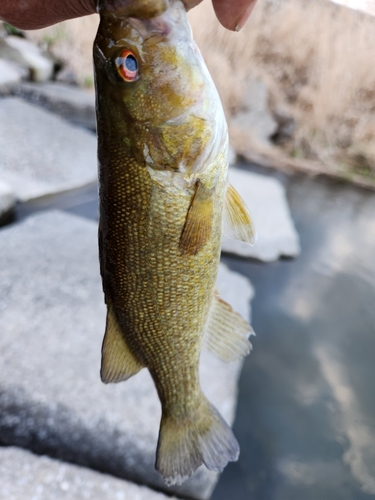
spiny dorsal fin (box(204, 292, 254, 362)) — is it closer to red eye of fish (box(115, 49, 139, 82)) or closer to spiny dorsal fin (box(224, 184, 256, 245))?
spiny dorsal fin (box(224, 184, 256, 245))

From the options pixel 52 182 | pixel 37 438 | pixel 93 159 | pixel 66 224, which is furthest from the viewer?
pixel 93 159

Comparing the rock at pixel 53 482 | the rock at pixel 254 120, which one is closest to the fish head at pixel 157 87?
the rock at pixel 53 482

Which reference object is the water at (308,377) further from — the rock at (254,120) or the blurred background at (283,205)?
the rock at (254,120)

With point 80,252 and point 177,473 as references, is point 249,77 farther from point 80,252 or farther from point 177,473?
point 177,473

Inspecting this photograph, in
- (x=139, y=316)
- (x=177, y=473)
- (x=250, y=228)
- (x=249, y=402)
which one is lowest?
(x=249, y=402)

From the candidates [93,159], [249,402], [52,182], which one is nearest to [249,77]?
[93,159]

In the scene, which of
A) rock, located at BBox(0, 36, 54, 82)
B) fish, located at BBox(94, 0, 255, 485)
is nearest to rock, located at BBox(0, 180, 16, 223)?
fish, located at BBox(94, 0, 255, 485)
